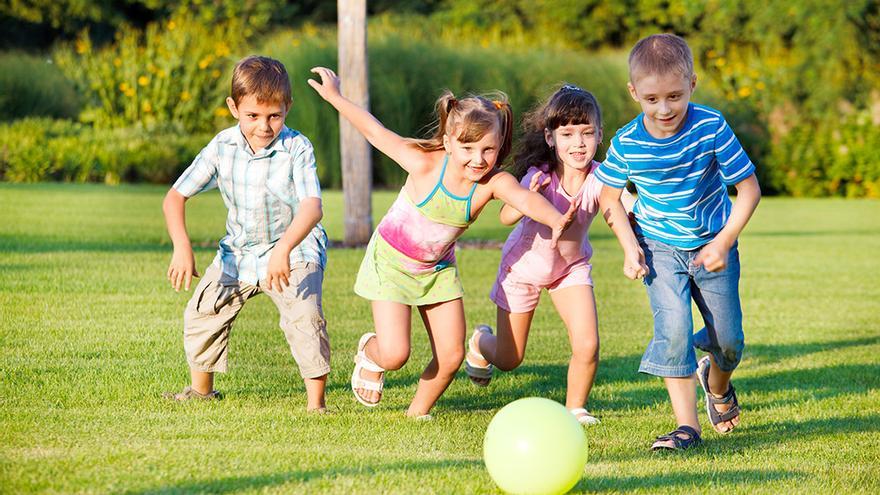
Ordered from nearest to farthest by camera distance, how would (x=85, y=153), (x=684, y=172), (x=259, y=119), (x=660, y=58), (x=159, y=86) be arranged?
(x=660, y=58), (x=684, y=172), (x=259, y=119), (x=85, y=153), (x=159, y=86)

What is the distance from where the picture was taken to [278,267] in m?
5.37

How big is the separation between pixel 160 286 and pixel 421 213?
478 centimetres

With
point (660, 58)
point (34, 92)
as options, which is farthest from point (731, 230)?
point (34, 92)

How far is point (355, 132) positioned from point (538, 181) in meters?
7.98

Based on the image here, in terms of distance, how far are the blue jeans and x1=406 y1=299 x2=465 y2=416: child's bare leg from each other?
0.93 m

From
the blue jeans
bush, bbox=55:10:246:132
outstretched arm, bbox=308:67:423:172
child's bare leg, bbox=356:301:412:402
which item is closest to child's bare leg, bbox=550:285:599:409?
the blue jeans

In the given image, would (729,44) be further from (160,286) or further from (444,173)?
(444,173)

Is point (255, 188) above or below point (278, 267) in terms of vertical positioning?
above

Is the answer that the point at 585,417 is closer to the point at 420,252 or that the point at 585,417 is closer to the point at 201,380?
the point at 420,252

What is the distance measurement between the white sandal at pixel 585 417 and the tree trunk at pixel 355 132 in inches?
312

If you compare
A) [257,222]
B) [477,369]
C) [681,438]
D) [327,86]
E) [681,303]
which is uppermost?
[327,86]

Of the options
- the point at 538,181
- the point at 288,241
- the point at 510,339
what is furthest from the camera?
the point at 510,339

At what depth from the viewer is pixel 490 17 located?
45.7m

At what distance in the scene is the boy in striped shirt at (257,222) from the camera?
18.8 feet
